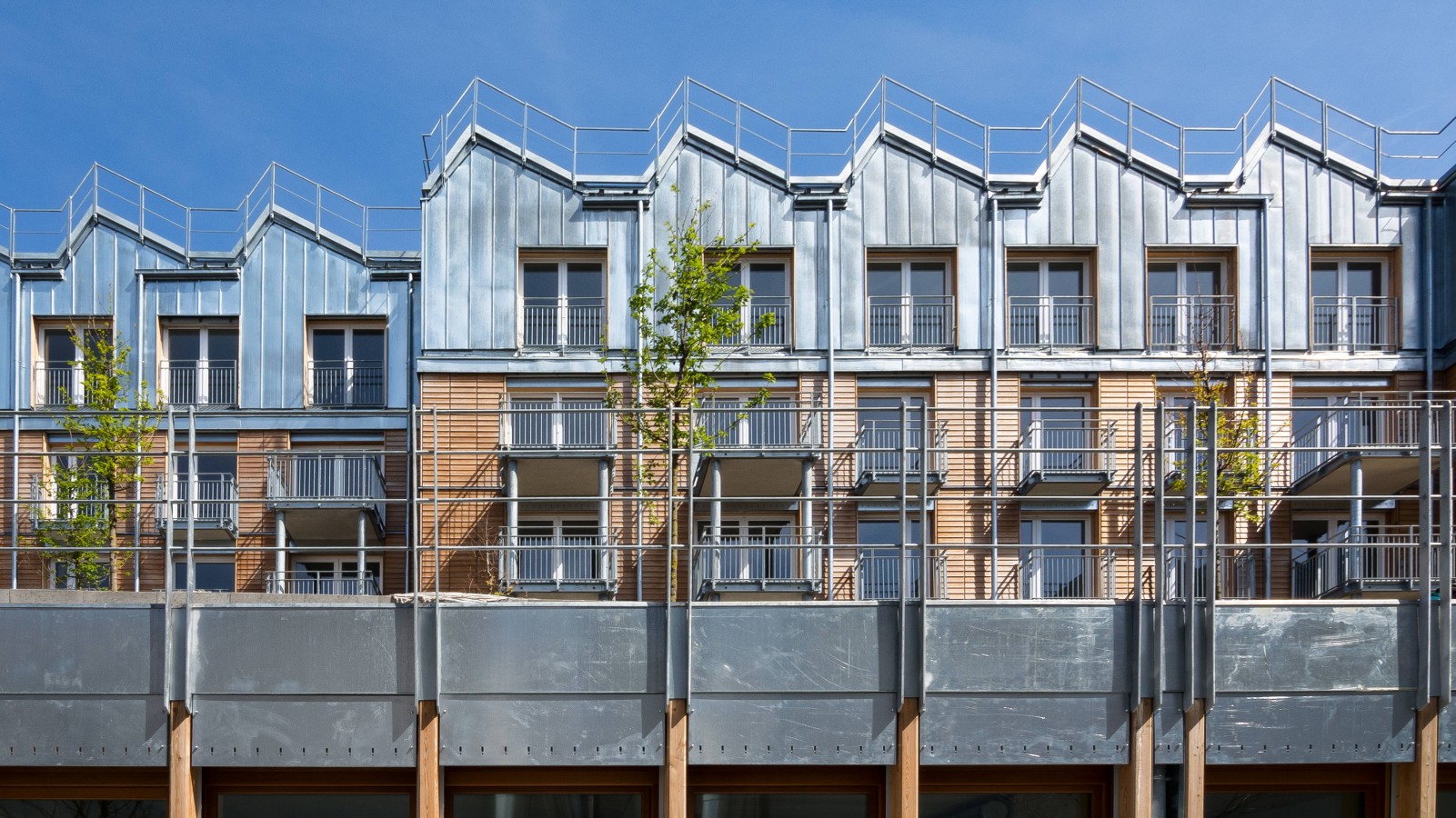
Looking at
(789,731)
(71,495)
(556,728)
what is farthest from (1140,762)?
(71,495)

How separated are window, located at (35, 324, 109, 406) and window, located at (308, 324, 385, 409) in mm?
5251

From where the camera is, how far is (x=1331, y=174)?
→ 3369 cm

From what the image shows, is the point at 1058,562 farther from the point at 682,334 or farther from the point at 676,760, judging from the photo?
the point at 676,760

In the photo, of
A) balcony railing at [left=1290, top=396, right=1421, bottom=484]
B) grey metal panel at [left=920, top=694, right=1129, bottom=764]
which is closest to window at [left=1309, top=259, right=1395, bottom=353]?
balcony railing at [left=1290, top=396, right=1421, bottom=484]

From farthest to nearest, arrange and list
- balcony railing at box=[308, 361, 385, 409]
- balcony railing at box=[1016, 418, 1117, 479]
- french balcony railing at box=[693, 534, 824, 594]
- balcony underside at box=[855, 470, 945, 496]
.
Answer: balcony railing at box=[308, 361, 385, 409] → balcony railing at box=[1016, 418, 1117, 479] → balcony underside at box=[855, 470, 945, 496] → french balcony railing at box=[693, 534, 824, 594]

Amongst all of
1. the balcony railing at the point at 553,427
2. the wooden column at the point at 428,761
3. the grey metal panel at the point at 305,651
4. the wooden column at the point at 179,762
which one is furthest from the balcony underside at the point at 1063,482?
the wooden column at the point at 179,762

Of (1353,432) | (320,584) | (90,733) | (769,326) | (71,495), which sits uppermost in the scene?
(769,326)

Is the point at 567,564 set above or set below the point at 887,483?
below

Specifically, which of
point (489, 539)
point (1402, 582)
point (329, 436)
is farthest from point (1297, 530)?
point (329, 436)

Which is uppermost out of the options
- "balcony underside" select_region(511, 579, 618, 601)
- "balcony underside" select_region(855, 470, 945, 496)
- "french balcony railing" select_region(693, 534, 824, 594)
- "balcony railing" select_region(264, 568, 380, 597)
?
"balcony underside" select_region(855, 470, 945, 496)

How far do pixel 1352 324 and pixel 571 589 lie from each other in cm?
2029

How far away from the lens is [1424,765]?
12688mm

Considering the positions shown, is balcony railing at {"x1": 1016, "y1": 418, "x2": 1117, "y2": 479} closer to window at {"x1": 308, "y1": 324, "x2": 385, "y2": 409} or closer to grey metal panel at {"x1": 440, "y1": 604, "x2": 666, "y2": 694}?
window at {"x1": 308, "y1": 324, "x2": 385, "y2": 409}

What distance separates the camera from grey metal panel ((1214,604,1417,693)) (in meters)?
12.8
